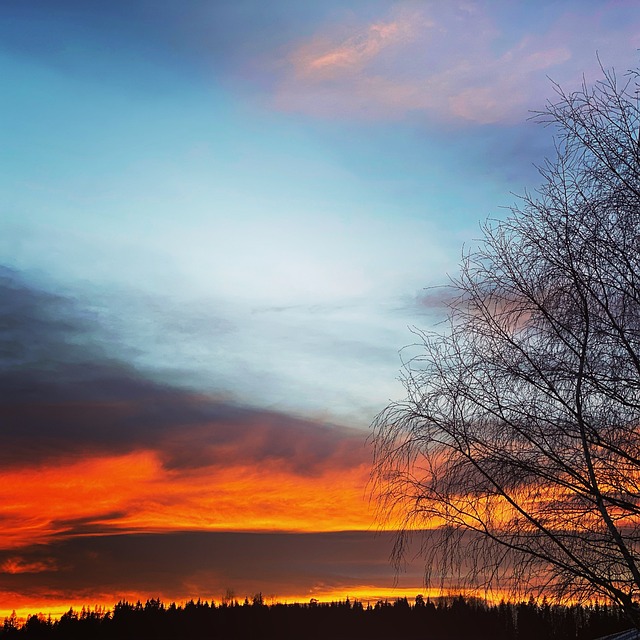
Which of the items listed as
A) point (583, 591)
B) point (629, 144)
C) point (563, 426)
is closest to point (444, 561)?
point (583, 591)

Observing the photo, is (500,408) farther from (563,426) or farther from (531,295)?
(531,295)

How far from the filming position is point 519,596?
827cm

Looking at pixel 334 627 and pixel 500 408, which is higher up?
pixel 500 408

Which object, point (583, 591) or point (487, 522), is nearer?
point (583, 591)

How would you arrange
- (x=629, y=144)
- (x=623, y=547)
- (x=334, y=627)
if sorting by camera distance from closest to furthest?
(x=623, y=547)
(x=629, y=144)
(x=334, y=627)

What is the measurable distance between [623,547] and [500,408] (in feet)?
6.22

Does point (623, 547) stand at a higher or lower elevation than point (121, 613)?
higher

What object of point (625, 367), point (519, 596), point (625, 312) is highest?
point (625, 312)

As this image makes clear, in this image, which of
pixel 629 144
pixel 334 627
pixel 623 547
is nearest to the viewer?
pixel 623 547

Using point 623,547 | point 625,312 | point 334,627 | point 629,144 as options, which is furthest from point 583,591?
point 334,627

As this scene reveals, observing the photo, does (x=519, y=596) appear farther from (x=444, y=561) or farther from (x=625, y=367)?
(x=625, y=367)

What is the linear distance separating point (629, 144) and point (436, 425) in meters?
3.80

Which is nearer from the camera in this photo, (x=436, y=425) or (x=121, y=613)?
(x=436, y=425)

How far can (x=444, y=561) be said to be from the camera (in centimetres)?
855
